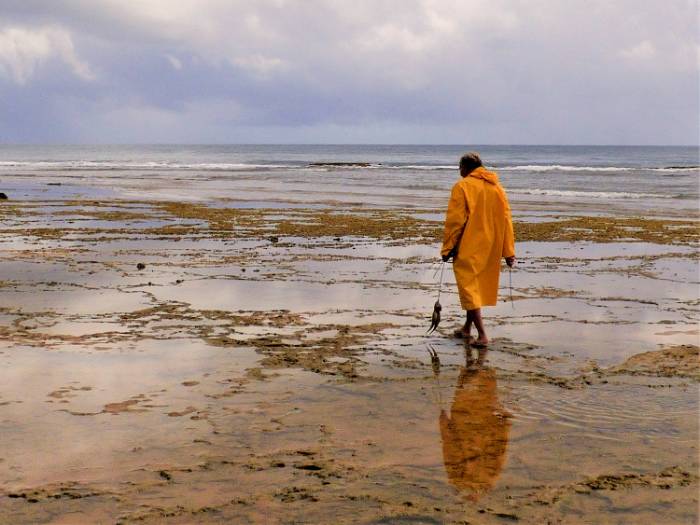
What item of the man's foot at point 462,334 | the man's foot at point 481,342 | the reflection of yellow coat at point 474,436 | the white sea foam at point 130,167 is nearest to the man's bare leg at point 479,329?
the man's foot at point 481,342

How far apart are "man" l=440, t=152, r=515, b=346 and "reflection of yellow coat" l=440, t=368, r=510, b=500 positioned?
142 cm

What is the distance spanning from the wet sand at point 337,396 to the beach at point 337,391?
0.06 ft

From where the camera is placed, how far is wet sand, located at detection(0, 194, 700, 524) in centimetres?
380

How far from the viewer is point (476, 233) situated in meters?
7.25

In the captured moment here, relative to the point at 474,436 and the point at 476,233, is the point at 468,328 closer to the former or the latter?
the point at 476,233

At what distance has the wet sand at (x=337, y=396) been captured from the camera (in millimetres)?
3797

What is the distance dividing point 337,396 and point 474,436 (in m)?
1.16

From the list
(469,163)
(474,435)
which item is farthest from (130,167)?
(474,435)

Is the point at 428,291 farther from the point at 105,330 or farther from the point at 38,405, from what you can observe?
the point at 38,405

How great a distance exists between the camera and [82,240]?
14695 mm

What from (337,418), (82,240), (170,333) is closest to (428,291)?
(170,333)

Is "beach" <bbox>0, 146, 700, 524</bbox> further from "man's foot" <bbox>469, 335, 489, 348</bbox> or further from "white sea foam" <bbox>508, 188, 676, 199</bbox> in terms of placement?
"white sea foam" <bbox>508, 188, 676, 199</bbox>

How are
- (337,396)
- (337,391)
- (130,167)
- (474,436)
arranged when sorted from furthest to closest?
1. (130,167)
2. (337,391)
3. (337,396)
4. (474,436)

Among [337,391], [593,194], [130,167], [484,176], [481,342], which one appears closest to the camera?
[337,391]
